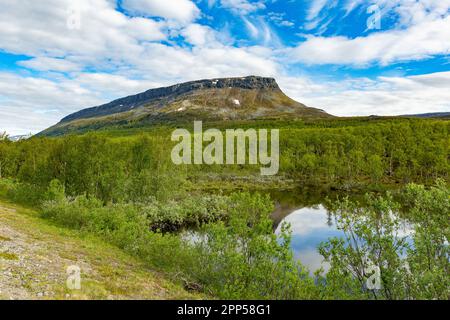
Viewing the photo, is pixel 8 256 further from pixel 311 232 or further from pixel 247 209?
pixel 311 232

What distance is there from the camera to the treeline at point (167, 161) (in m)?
53.1

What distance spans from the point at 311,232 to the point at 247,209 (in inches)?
1292

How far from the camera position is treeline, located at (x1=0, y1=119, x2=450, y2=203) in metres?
53.1

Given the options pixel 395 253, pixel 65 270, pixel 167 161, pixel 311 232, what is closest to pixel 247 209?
pixel 395 253

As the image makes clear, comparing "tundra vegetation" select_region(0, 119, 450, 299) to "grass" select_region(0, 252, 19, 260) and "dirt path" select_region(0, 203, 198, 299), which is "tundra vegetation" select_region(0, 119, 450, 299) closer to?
"dirt path" select_region(0, 203, 198, 299)

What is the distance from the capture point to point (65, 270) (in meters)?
20.2

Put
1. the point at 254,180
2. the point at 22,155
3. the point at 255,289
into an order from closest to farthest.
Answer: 1. the point at 255,289
2. the point at 22,155
3. the point at 254,180

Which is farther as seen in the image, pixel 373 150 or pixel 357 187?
pixel 373 150

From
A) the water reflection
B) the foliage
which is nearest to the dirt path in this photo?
the foliage

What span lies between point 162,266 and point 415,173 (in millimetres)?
101371

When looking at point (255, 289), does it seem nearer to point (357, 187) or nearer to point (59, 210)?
point (59, 210)

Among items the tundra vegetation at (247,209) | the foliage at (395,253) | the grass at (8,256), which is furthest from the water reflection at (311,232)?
the grass at (8,256)
